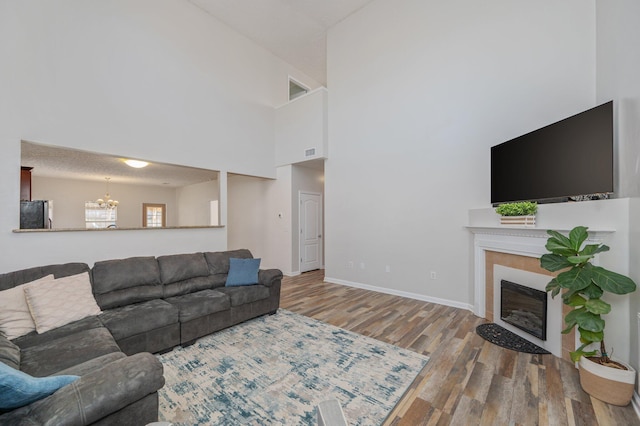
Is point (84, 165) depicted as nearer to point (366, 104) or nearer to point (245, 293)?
point (245, 293)

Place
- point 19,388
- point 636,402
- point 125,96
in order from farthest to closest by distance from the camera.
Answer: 1. point 125,96
2. point 636,402
3. point 19,388

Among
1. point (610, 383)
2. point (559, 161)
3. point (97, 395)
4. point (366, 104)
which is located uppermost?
point (366, 104)

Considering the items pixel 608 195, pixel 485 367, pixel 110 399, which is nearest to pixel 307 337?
pixel 485 367

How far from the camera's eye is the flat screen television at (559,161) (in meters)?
2.37

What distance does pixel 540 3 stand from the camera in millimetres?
3379

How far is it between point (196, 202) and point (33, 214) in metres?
6.30

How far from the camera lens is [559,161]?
8.99ft

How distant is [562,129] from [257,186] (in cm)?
604

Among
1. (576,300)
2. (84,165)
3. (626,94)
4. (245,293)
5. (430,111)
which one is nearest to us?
(576,300)

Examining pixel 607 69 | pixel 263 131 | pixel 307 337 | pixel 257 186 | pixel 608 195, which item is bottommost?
pixel 307 337

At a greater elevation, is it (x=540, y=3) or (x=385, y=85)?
(x=540, y=3)

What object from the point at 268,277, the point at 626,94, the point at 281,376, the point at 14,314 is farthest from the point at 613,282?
the point at 14,314

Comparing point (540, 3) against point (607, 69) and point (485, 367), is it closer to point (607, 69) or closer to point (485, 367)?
point (607, 69)

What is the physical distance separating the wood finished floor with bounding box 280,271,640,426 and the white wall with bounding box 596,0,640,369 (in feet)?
1.77
